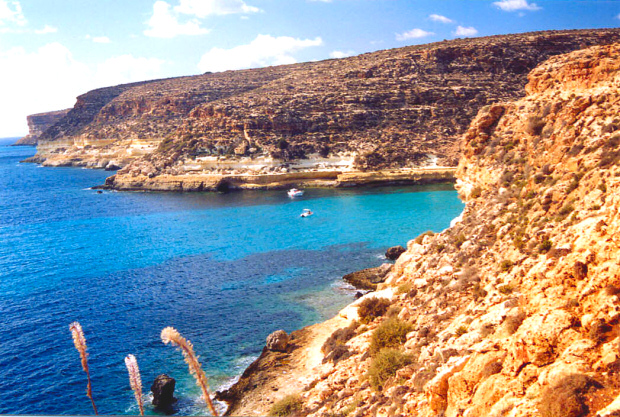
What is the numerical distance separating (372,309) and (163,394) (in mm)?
9195

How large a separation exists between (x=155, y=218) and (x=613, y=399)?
58.1 meters

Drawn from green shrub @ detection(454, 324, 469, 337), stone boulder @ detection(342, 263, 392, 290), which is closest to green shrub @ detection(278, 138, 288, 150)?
stone boulder @ detection(342, 263, 392, 290)

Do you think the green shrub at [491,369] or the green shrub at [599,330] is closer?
the green shrub at [599,330]

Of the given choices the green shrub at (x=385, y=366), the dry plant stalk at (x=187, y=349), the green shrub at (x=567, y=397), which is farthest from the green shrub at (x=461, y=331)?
the dry plant stalk at (x=187, y=349)

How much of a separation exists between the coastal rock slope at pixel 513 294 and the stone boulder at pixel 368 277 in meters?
6.02

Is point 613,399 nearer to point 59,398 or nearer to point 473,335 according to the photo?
point 473,335

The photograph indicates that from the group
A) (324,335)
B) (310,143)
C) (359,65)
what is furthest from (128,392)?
(359,65)

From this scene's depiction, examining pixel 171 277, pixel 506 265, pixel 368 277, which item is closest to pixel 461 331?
pixel 506 265

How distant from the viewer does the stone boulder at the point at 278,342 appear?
72.1ft

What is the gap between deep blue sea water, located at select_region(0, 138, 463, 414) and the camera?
72.7ft

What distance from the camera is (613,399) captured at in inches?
275

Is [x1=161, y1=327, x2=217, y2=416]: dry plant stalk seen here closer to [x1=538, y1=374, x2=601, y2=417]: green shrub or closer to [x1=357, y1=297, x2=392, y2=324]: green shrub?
[x1=538, y1=374, x2=601, y2=417]: green shrub

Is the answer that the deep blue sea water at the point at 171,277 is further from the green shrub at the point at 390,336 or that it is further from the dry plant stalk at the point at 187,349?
the dry plant stalk at the point at 187,349

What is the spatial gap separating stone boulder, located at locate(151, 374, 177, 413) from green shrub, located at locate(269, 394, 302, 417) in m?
5.16
